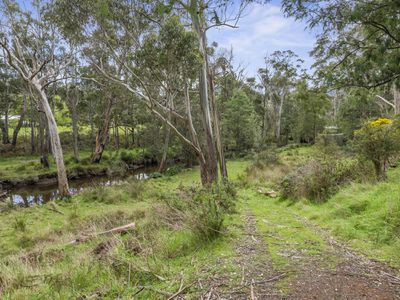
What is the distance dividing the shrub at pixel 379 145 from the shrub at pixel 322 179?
0.39 metres

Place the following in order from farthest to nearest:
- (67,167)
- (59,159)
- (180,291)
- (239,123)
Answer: (239,123), (67,167), (59,159), (180,291)

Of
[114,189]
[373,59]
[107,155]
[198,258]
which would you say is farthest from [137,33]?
[107,155]

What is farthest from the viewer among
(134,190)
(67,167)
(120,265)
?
(67,167)

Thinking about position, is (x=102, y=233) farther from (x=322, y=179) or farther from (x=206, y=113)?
(x=206, y=113)

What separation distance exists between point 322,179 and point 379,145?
1903 millimetres

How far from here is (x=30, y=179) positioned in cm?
1791

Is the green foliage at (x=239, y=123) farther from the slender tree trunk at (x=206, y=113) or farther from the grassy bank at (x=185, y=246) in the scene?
the grassy bank at (x=185, y=246)

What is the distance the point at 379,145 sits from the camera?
26.6 ft

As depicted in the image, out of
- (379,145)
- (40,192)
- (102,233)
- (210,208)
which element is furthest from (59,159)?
(379,145)

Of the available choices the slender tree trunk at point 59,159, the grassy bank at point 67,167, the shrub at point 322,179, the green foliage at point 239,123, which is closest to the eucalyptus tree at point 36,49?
the slender tree trunk at point 59,159

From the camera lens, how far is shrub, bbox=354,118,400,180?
8.03 metres

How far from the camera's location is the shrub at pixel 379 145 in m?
8.03

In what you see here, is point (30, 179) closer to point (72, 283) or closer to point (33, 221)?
point (33, 221)

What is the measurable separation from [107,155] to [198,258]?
23.2 metres
